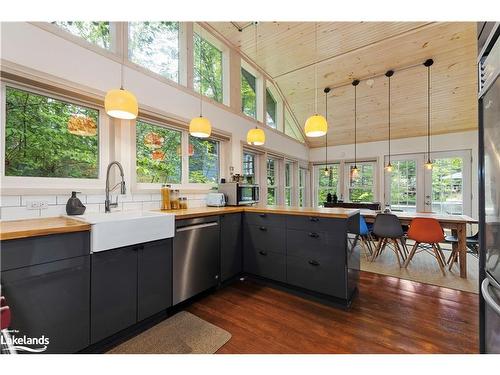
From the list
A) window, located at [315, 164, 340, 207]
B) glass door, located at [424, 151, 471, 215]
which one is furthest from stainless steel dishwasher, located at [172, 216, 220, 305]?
glass door, located at [424, 151, 471, 215]

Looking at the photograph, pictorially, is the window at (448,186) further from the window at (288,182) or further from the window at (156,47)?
the window at (156,47)

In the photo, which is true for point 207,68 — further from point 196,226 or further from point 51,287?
point 51,287

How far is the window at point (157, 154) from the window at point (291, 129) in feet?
11.4

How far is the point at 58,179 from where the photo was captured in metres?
1.95

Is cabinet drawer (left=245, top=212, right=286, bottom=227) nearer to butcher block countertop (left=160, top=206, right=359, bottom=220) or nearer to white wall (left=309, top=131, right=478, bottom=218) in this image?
butcher block countertop (left=160, top=206, right=359, bottom=220)

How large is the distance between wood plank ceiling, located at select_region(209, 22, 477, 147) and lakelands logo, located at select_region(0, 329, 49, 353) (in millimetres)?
4032

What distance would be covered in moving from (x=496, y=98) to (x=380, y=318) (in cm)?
186

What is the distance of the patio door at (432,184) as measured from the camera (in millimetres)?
4867

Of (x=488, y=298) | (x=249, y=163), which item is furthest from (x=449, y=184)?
(x=488, y=298)

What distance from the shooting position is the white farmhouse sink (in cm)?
148

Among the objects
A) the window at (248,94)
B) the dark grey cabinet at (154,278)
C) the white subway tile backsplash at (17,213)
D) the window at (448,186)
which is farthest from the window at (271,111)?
the white subway tile backsplash at (17,213)

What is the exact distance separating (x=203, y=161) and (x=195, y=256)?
63.3 inches
